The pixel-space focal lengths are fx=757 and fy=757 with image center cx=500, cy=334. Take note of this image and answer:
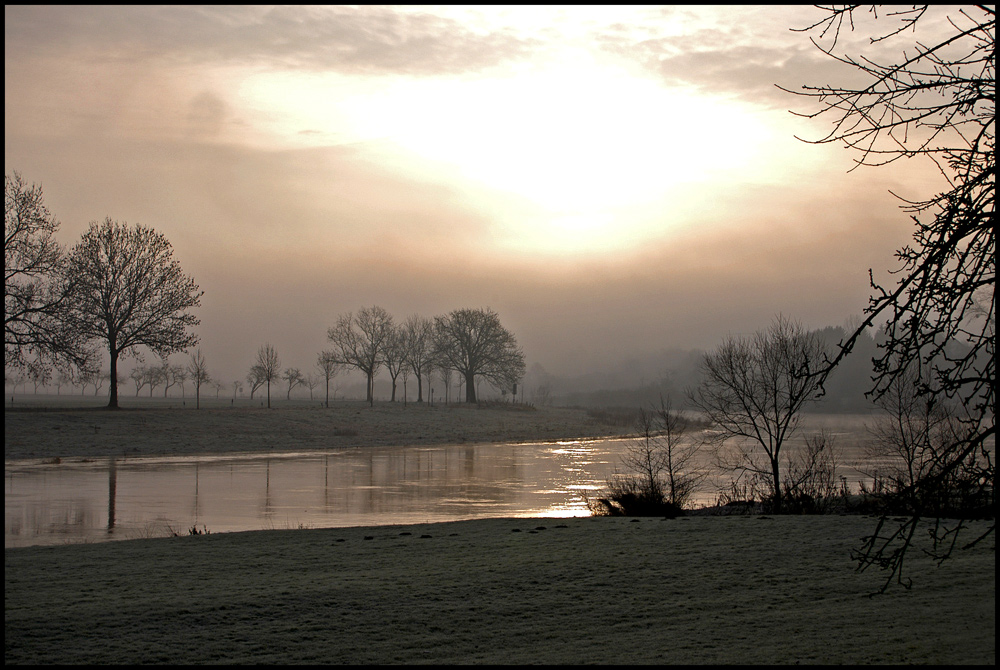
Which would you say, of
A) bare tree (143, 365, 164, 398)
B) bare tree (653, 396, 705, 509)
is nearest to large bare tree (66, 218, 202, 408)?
bare tree (653, 396, 705, 509)

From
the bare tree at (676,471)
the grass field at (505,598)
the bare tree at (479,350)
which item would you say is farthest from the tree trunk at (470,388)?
the grass field at (505,598)

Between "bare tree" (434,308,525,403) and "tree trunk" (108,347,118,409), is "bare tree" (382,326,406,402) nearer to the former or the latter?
"bare tree" (434,308,525,403)

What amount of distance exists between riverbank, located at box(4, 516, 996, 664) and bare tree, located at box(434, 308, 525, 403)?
76.8 m

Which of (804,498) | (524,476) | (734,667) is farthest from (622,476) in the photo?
(734,667)

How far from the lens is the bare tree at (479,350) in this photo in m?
89.9

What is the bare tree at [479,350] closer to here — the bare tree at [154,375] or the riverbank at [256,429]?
the riverbank at [256,429]

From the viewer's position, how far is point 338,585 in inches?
365

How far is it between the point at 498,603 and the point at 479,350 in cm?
8231

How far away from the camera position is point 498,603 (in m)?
8.55

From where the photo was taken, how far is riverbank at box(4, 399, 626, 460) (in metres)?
A: 40.1

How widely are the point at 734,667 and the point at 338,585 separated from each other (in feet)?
16.2

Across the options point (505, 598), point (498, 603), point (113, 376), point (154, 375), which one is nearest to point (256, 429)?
point (113, 376)

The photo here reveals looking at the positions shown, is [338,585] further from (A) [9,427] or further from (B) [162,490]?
(A) [9,427]

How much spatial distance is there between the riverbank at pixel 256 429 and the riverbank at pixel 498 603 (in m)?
26.2
